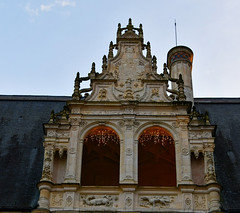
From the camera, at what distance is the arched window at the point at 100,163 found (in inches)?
933

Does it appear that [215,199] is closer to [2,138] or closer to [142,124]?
[142,124]

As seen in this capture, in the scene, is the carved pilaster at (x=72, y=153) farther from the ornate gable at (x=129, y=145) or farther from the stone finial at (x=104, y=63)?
the stone finial at (x=104, y=63)

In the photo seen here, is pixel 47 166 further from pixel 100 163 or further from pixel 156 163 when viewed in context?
pixel 156 163

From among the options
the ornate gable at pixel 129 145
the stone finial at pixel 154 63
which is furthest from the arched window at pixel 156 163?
the stone finial at pixel 154 63

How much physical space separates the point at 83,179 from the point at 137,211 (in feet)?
18.8

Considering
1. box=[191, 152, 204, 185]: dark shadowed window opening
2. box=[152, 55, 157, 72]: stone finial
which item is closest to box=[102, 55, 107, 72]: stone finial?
box=[152, 55, 157, 72]: stone finial

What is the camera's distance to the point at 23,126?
25.0 meters

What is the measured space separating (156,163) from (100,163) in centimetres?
273

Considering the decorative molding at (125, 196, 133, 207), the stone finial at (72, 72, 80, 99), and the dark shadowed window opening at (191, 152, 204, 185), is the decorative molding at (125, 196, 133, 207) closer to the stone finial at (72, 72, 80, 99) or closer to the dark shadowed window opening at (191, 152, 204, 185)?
the dark shadowed window opening at (191, 152, 204, 185)

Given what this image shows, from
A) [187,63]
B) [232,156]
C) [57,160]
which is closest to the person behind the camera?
[57,160]

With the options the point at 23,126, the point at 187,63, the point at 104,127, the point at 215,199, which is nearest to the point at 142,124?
the point at 104,127

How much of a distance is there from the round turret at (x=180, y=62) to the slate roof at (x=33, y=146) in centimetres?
160

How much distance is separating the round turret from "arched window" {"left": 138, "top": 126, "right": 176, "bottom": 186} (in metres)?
5.22

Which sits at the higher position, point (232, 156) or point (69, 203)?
point (232, 156)
